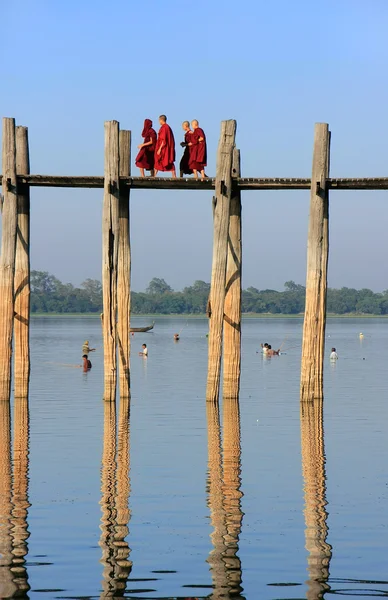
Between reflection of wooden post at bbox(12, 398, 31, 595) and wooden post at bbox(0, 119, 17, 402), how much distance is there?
1354mm

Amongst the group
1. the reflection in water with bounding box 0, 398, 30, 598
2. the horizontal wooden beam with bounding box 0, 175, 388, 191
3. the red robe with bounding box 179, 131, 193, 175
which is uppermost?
the red robe with bounding box 179, 131, 193, 175

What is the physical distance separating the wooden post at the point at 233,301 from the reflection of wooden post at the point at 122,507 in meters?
2.40

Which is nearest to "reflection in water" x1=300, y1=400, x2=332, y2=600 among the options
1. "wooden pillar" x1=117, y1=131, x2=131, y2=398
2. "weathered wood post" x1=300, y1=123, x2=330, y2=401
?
"weathered wood post" x1=300, y1=123, x2=330, y2=401

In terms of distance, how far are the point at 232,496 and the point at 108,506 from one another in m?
1.37

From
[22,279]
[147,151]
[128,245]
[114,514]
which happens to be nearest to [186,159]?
[147,151]

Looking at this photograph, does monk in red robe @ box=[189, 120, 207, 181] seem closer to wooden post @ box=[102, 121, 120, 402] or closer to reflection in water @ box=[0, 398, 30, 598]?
wooden post @ box=[102, 121, 120, 402]

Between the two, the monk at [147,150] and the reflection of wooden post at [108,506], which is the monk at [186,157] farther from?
the reflection of wooden post at [108,506]

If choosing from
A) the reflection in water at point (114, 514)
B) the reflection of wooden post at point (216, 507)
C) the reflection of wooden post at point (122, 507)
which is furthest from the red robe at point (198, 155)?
the reflection in water at point (114, 514)

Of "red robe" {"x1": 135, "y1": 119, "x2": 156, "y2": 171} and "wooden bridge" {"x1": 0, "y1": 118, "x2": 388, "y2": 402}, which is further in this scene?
"red robe" {"x1": 135, "y1": 119, "x2": 156, "y2": 171}

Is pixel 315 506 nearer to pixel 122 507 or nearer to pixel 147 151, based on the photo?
pixel 122 507

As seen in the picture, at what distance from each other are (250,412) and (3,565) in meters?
11.7

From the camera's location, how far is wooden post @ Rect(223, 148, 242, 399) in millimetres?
20109

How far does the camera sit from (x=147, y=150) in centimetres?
2022

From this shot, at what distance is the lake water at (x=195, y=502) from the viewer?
9.25m
